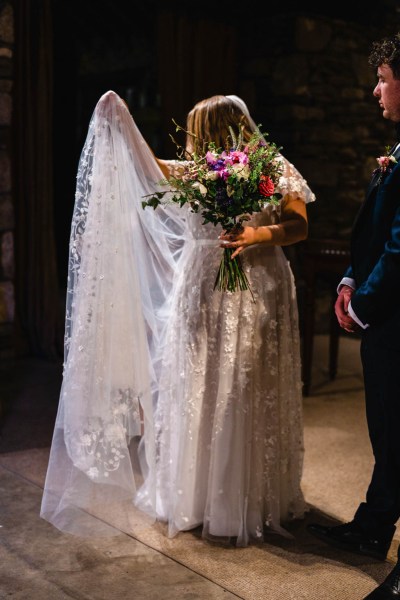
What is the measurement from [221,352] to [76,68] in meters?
6.69

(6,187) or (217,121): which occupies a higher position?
(217,121)

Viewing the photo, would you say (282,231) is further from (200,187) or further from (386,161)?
(386,161)

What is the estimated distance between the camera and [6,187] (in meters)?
5.43

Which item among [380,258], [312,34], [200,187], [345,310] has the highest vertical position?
[312,34]

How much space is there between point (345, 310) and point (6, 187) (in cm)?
330

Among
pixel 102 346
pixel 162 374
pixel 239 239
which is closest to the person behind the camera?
pixel 239 239

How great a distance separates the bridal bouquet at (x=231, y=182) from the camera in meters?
2.76

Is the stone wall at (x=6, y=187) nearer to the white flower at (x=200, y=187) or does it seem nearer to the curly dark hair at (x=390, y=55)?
the white flower at (x=200, y=187)

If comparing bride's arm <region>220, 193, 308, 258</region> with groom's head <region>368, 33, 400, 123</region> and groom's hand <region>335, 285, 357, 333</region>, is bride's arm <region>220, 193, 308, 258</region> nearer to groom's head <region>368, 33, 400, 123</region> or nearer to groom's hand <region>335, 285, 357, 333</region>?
groom's hand <region>335, 285, 357, 333</region>

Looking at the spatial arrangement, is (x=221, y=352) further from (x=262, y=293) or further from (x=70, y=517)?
(x=70, y=517)

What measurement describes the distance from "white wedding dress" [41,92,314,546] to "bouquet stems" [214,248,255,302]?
0.06 metres

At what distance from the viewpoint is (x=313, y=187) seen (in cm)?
732

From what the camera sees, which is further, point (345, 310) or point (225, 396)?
point (225, 396)

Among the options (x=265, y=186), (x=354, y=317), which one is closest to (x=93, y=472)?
(x=354, y=317)
